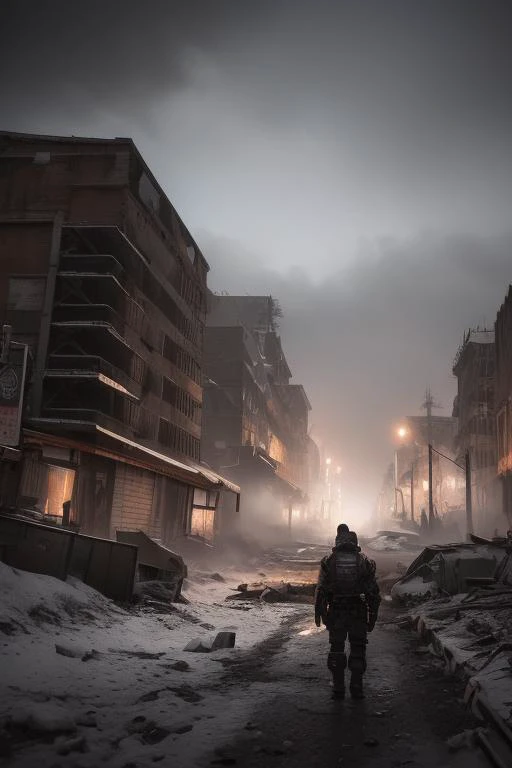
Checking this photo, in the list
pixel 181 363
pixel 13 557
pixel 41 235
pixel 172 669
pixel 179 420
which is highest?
pixel 41 235

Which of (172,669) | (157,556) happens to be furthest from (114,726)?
(157,556)

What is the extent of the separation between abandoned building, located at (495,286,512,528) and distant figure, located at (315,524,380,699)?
32.1 metres

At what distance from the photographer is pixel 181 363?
28516mm

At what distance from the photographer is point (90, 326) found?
63.6 feet

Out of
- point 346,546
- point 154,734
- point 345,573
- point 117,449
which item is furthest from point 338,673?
point 117,449

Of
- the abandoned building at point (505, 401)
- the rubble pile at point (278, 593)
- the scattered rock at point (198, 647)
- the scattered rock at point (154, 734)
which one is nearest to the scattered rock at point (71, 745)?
the scattered rock at point (154, 734)

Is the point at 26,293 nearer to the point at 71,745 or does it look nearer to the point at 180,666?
the point at 180,666

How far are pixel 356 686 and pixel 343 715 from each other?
0.67 meters

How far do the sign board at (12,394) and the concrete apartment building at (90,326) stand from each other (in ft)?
3.93

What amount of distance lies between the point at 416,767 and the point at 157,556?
11.2 meters

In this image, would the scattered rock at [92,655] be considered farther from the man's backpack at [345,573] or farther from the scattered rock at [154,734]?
the man's backpack at [345,573]

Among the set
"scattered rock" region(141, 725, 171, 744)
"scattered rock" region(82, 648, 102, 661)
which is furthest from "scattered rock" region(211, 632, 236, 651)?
"scattered rock" region(141, 725, 171, 744)

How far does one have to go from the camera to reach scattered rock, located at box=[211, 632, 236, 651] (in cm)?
847

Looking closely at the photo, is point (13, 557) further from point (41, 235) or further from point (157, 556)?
point (41, 235)
